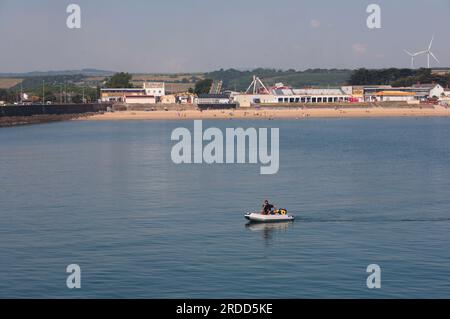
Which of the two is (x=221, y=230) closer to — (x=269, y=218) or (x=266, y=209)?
(x=269, y=218)

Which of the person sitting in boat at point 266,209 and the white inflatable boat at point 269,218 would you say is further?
the person sitting in boat at point 266,209

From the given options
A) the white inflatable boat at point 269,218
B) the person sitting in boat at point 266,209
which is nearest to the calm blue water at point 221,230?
the white inflatable boat at point 269,218

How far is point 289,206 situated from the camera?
174 feet

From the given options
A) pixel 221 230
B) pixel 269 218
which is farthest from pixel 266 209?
pixel 221 230

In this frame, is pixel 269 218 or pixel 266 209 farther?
pixel 266 209

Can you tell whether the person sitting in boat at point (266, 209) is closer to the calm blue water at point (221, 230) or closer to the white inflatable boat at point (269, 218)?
the white inflatable boat at point (269, 218)

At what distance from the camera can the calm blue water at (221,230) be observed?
33.9 metres

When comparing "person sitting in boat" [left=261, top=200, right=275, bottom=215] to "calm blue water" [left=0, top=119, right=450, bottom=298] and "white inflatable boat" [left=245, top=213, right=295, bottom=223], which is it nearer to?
"white inflatable boat" [left=245, top=213, right=295, bottom=223]

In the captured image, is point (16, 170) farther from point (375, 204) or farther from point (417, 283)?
point (417, 283)

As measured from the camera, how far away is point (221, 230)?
45.0 meters

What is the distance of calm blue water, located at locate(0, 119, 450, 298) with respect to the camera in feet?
111

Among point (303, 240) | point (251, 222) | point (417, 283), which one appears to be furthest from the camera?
point (251, 222)
